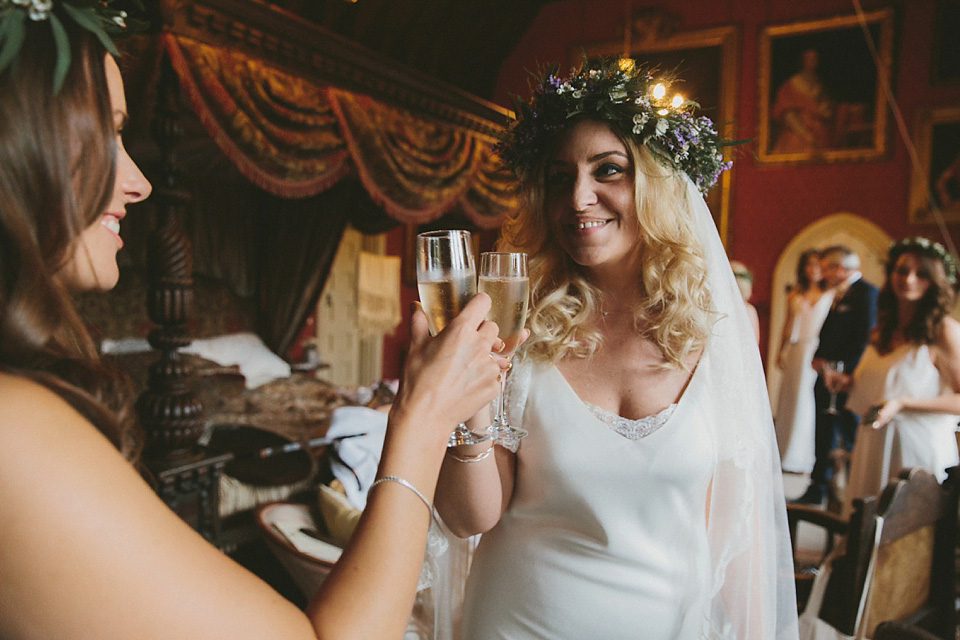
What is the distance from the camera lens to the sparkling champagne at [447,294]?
102 centimetres

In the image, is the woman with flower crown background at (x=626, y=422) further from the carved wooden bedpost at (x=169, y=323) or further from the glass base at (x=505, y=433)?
the carved wooden bedpost at (x=169, y=323)

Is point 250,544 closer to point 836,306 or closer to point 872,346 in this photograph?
point 872,346

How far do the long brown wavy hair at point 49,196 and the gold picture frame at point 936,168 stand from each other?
274 inches

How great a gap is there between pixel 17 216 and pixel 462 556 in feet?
4.55

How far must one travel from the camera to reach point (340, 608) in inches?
28.1

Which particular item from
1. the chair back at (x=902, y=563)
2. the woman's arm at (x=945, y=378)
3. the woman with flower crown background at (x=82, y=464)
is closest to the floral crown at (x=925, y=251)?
the woman's arm at (x=945, y=378)

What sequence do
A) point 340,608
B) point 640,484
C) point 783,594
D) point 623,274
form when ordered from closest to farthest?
point 340,608
point 640,484
point 783,594
point 623,274

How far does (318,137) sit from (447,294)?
3056 millimetres

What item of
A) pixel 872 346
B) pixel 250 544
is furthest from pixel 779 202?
pixel 250 544

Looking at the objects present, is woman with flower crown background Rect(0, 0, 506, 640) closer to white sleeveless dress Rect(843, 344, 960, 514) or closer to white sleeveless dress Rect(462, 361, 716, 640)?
white sleeveless dress Rect(462, 361, 716, 640)

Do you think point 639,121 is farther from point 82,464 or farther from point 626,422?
point 82,464

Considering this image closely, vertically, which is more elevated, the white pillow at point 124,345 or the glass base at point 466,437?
the glass base at point 466,437

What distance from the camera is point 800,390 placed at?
5488mm

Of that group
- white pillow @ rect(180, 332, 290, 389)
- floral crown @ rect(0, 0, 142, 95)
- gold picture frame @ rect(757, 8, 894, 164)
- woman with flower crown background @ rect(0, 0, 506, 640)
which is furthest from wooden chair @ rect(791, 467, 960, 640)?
gold picture frame @ rect(757, 8, 894, 164)
